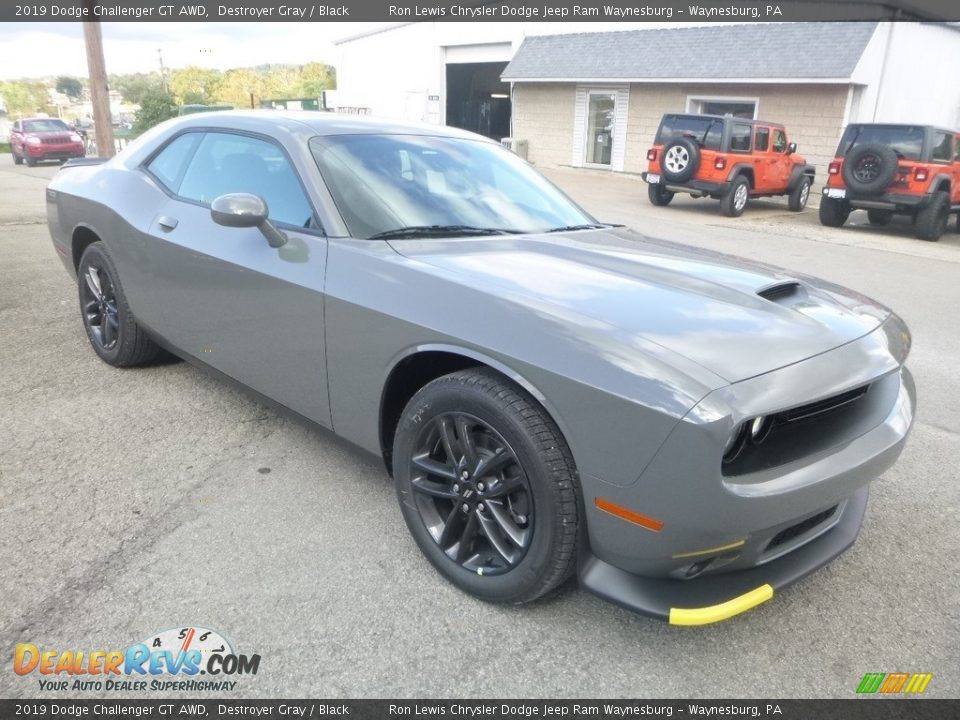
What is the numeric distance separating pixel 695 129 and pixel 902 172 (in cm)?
396

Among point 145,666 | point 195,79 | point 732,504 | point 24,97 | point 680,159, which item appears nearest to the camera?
point 732,504

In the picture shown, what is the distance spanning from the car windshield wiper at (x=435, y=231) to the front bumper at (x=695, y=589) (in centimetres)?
140

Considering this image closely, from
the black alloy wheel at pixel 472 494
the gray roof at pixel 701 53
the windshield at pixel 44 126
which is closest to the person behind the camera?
the black alloy wheel at pixel 472 494

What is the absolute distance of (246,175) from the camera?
3.37 metres

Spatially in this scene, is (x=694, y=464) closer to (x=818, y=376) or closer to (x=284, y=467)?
(x=818, y=376)

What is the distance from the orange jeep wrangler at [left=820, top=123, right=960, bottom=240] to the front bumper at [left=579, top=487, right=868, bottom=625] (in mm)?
11950

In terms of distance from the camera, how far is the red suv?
24203mm

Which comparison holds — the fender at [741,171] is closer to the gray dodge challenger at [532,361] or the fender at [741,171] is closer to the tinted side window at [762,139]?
the tinted side window at [762,139]

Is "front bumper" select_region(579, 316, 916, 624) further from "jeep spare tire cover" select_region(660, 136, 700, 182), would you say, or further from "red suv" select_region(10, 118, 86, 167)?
"red suv" select_region(10, 118, 86, 167)

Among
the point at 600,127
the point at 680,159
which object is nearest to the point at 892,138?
the point at 680,159

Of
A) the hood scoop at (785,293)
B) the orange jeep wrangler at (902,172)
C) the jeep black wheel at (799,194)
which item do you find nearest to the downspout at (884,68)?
the jeep black wheel at (799,194)

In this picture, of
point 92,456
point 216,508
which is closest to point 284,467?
point 216,508

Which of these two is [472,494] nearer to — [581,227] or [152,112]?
[581,227]

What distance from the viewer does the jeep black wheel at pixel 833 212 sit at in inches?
516
